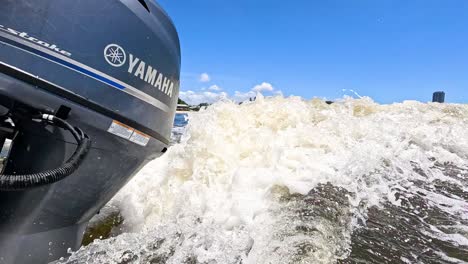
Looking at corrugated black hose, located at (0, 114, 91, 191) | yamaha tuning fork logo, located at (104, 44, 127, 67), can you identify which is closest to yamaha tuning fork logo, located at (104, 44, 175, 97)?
yamaha tuning fork logo, located at (104, 44, 127, 67)

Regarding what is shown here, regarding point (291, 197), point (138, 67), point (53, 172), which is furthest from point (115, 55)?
point (291, 197)

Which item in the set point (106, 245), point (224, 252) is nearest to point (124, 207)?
point (106, 245)

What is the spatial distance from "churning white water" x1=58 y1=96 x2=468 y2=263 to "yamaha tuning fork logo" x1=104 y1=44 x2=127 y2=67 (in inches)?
44.7

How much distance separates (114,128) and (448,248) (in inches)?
84.5

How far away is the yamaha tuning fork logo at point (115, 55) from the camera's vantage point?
1.96 meters

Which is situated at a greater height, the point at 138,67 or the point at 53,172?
the point at 138,67

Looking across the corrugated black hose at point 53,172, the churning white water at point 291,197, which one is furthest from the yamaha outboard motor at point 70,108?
the churning white water at point 291,197

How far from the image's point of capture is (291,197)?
8.83 feet

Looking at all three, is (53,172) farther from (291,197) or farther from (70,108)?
(291,197)

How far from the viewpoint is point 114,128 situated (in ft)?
6.70

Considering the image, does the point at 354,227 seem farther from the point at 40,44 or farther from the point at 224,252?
the point at 40,44

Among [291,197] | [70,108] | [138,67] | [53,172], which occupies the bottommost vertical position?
[291,197]

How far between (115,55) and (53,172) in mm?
738

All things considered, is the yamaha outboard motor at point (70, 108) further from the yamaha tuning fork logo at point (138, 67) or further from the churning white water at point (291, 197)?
the churning white water at point (291, 197)
